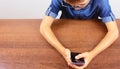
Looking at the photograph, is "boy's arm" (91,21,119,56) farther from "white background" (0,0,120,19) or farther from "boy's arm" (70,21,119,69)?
"white background" (0,0,120,19)

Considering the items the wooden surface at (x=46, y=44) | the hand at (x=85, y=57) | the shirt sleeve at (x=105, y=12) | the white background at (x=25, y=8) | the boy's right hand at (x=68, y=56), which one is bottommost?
the white background at (x=25, y=8)

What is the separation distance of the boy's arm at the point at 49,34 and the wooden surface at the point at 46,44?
0.6 inches

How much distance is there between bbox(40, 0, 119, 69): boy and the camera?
808mm

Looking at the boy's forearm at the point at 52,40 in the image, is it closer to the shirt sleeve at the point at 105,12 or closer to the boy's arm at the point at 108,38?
the boy's arm at the point at 108,38

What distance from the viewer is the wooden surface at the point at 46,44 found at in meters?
0.77

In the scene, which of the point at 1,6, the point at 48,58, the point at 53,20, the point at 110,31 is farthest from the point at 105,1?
the point at 1,6

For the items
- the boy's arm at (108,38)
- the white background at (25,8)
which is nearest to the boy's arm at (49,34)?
the boy's arm at (108,38)

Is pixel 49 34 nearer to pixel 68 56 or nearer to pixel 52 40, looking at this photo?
pixel 52 40

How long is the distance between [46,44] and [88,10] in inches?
9.8

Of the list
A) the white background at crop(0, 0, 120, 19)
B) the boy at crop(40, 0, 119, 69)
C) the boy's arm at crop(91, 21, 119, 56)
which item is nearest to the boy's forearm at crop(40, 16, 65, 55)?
the boy at crop(40, 0, 119, 69)

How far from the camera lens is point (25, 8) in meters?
1.63

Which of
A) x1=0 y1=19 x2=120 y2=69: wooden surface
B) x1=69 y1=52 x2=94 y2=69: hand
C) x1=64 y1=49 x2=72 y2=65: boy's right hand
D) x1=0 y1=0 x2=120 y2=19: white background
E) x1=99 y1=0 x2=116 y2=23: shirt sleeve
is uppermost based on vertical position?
x1=99 y1=0 x2=116 y2=23: shirt sleeve

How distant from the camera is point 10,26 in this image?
993 millimetres

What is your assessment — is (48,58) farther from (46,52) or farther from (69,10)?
(69,10)
